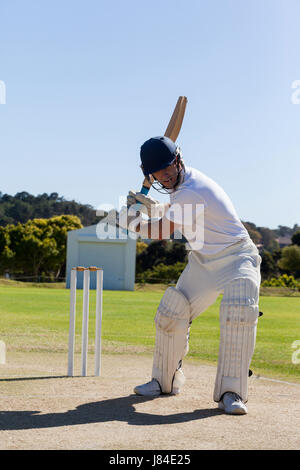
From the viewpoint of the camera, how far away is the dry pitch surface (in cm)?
376

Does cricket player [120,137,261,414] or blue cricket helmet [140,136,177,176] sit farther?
blue cricket helmet [140,136,177,176]

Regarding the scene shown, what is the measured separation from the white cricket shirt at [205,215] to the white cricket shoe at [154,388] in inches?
46.9

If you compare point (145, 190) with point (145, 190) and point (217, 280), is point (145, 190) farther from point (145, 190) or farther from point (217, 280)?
point (217, 280)

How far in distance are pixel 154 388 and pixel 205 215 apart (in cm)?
157

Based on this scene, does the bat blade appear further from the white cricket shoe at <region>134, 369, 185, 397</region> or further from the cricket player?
the white cricket shoe at <region>134, 369, 185, 397</region>

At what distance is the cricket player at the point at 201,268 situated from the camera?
490cm

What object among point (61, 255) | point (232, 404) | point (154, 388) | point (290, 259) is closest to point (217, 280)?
point (232, 404)

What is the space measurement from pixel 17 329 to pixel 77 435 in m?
8.69

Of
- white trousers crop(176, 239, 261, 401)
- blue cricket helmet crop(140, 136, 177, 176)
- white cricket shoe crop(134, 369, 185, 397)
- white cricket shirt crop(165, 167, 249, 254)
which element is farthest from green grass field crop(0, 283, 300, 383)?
blue cricket helmet crop(140, 136, 177, 176)

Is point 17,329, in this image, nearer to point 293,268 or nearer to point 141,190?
point 141,190

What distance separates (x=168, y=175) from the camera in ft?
16.9

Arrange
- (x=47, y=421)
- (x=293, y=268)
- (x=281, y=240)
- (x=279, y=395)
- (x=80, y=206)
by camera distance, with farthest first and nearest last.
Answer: (x=281, y=240) → (x=80, y=206) → (x=293, y=268) → (x=279, y=395) → (x=47, y=421)

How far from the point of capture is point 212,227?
5.14m
